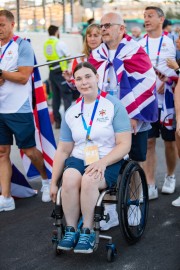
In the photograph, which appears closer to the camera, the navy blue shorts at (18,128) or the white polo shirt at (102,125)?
the white polo shirt at (102,125)

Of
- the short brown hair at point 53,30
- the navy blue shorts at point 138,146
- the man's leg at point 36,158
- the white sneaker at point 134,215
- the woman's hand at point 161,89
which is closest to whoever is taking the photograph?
the white sneaker at point 134,215

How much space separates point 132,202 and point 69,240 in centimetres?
62

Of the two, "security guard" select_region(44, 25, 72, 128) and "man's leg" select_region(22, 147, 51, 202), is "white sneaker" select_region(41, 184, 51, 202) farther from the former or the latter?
"security guard" select_region(44, 25, 72, 128)

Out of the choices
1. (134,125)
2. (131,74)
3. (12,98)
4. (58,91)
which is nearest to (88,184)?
(134,125)

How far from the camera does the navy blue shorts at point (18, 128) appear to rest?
513cm

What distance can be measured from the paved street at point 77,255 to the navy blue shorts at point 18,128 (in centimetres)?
65

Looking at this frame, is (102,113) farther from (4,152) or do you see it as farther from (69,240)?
(4,152)

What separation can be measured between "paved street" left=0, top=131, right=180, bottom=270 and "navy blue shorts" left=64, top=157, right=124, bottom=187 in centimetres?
54

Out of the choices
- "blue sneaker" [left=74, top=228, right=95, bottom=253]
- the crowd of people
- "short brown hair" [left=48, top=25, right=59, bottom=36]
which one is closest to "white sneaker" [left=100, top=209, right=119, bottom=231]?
the crowd of people

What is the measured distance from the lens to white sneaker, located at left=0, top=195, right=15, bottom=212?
518cm

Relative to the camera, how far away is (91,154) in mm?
3990

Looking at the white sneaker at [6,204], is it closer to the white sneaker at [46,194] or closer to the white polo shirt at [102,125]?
the white sneaker at [46,194]

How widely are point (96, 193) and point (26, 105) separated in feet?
5.53

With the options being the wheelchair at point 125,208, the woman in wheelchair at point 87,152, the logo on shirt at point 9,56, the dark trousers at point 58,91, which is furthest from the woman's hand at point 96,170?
the dark trousers at point 58,91
